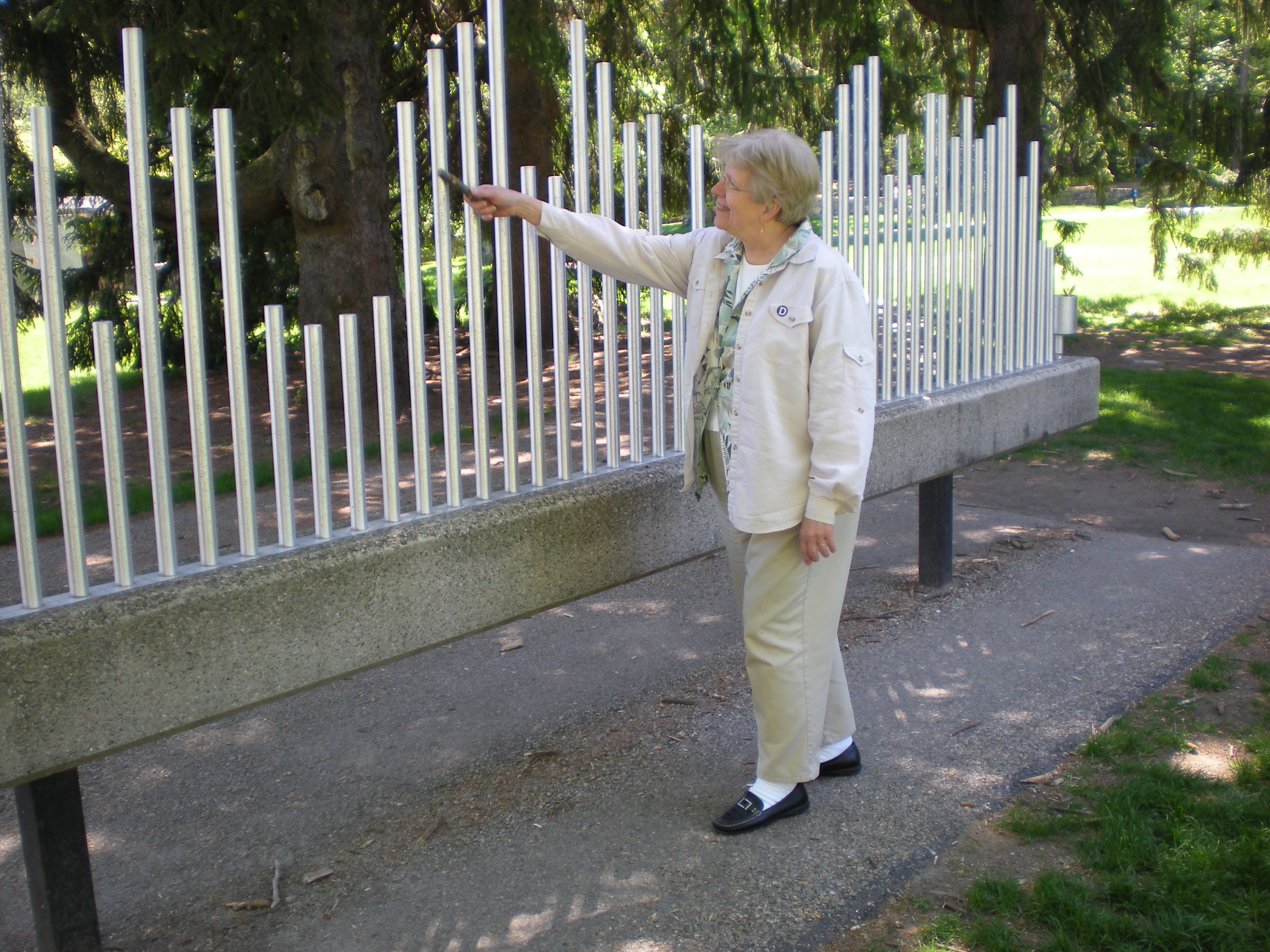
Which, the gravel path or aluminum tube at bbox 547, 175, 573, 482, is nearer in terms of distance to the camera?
the gravel path

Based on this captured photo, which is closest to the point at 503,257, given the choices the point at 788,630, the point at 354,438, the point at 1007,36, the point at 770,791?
the point at 354,438

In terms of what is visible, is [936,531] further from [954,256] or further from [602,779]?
[602,779]

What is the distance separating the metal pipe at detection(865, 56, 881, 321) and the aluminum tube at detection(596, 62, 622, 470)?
4.18 ft

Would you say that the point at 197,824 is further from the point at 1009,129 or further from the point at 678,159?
the point at 678,159

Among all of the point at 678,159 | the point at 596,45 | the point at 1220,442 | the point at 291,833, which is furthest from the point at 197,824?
the point at 678,159

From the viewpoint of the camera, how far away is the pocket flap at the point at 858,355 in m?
3.17

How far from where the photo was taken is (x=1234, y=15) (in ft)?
37.2

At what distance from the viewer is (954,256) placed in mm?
5363

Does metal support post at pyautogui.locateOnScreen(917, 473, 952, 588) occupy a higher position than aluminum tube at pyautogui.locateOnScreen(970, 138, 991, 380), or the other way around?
aluminum tube at pyautogui.locateOnScreen(970, 138, 991, 380)

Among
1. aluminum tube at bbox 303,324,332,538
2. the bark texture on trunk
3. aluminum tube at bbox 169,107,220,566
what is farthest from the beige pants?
the bark texture on trunk

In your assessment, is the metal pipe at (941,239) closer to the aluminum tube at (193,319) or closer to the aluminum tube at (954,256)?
the aluminum tube at (954,256)

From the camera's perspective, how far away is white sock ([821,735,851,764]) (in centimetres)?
380

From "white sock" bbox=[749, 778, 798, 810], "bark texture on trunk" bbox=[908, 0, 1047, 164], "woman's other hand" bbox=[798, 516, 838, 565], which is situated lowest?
"white sock" bbox=[749, 778, 798, 810]

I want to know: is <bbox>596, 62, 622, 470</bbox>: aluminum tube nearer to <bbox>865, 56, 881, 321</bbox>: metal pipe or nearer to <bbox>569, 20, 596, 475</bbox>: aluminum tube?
<bbox>569, 20, 596, 475</bbox>: aluminum tube
